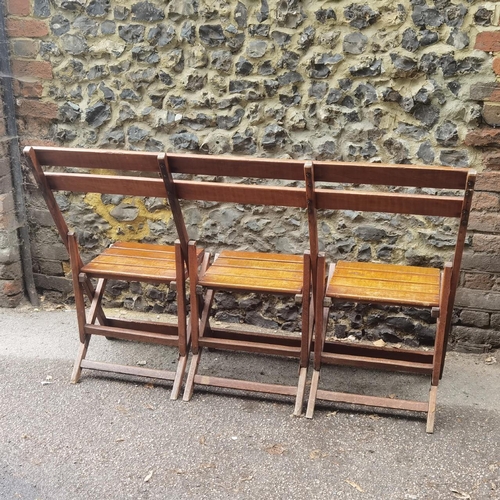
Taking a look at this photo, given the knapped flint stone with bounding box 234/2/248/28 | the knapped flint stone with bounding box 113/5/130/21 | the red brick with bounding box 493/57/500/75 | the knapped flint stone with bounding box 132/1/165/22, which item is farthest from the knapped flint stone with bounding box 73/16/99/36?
the red brick with bounding box 493/57/500/75

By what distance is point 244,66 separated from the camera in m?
3.37

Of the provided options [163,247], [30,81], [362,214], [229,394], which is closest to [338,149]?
[362,214]

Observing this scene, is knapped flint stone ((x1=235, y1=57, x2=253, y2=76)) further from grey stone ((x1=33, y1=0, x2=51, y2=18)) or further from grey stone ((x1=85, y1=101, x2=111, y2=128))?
grey stone ((x1=33, y1=0, x2=51, y2=18))

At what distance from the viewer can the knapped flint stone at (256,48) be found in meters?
3.31

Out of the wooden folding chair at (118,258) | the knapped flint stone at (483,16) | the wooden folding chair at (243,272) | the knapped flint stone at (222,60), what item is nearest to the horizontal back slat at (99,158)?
the wooden folding chair at (118,258)

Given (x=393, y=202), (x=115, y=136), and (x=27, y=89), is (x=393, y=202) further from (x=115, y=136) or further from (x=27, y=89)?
(x=27, y=89)

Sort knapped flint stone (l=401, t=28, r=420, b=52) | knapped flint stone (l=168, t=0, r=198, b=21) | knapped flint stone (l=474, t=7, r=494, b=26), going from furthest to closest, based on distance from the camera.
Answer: knapped flint stone (l=168, t=0, r=198, b=21) < knapped flint stone (l=401, t=28, r=420, b=52) < knapped flint stone (l=474, t=7, r=494, b=26)

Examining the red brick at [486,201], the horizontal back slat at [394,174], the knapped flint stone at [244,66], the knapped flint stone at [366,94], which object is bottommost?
the red brick at [486,201]

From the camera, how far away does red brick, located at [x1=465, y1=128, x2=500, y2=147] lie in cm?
311

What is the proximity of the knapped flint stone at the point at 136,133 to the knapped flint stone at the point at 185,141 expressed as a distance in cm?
16

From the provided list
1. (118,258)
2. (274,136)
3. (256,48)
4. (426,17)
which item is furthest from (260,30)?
(118,258)

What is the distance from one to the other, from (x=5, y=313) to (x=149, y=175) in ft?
4.17

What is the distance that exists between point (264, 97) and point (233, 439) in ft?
5.70

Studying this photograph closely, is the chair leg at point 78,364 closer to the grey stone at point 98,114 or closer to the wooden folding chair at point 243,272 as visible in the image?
the wooden folding chair at point 243,272
